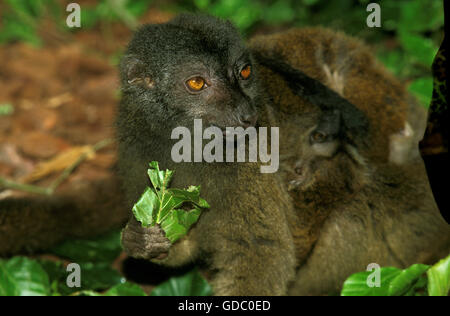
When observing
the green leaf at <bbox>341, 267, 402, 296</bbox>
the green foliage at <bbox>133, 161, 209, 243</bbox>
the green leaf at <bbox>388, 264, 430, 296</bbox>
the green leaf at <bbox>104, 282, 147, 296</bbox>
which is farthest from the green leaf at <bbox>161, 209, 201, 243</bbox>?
the green leaf at <bbox>388, 264, 430, 296</bbox>

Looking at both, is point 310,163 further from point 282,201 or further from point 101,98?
point 101,98

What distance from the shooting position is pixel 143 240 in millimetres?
4395

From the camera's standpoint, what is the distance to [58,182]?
22.4ft

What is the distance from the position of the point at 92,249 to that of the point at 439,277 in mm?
3327

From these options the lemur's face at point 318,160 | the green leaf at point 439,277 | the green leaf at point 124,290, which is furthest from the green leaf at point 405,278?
the green leaf at point 124,290

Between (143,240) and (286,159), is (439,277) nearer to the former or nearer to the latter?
(286,159)

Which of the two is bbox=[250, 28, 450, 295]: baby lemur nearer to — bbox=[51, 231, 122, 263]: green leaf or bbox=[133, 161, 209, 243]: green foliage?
bbox=[133, 161, 209, 243]: green foliage

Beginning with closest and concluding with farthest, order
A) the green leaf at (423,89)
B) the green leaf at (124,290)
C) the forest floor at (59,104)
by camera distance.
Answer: the green leaf at (124,290) < the green leaf at (423,89) < the forest floor at (59,104)

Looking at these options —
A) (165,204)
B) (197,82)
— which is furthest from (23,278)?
(197,82)

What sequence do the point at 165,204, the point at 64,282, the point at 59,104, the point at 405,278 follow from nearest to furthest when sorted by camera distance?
the point at 165,204
the point at 405,278
the point at 64,282
the point at 59,104

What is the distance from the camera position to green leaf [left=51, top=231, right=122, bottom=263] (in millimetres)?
5617

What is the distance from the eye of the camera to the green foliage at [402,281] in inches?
175

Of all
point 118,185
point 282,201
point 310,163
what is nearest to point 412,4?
point 310,163

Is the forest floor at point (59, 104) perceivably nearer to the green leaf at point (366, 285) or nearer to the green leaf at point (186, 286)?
the green leaf at point (186, 286)
